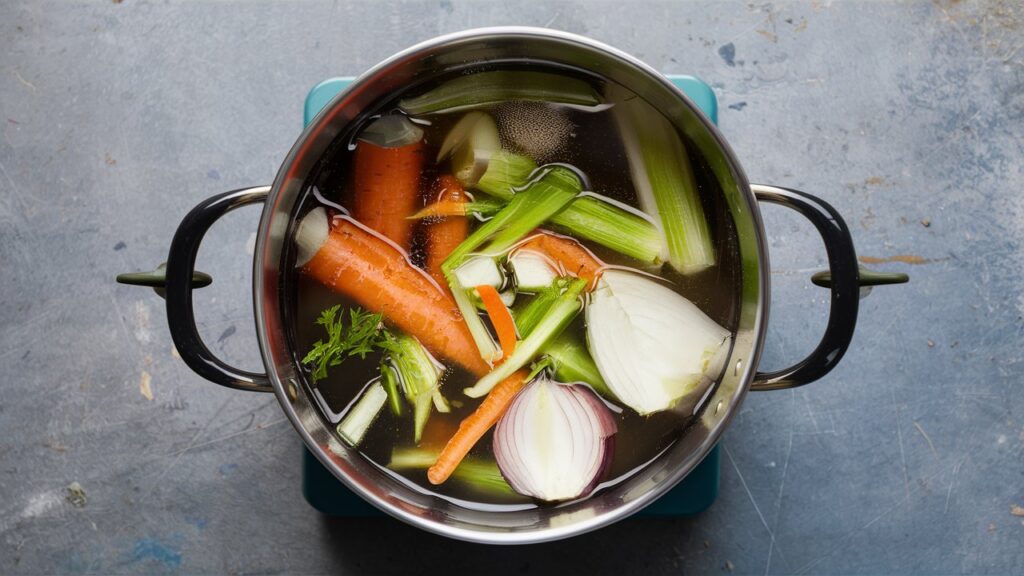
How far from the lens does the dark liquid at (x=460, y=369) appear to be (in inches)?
34.5

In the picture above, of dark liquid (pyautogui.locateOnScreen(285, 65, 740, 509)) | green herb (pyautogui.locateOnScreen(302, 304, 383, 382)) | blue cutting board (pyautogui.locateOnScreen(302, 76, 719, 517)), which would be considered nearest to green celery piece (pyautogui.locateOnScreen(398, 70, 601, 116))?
dark liquid (pyautogui.locateOnScreen(285, 65, 740, 509))

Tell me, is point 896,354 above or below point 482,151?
below

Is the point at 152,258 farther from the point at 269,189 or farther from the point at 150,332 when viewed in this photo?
the point at 269,189

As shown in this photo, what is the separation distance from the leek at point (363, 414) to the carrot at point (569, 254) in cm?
23

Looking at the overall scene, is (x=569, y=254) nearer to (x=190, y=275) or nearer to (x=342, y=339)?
(x=342, y=339)

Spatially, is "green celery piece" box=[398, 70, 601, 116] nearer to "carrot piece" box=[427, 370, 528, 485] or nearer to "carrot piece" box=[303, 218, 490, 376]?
"carrot piece" box=[303, 218, 490, 376]

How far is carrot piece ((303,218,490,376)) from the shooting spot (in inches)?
34.6

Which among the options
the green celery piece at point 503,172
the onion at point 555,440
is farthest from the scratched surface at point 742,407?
the green celery piece at point 503,172

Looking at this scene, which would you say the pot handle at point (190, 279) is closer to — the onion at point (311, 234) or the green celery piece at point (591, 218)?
the onion at point (311, 234)

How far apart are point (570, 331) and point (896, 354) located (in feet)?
1.53

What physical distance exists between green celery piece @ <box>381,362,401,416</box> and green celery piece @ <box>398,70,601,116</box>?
28 cm

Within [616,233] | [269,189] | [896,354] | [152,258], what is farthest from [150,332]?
[896,354]

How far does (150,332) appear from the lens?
1.06m

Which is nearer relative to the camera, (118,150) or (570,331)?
(570,331)
